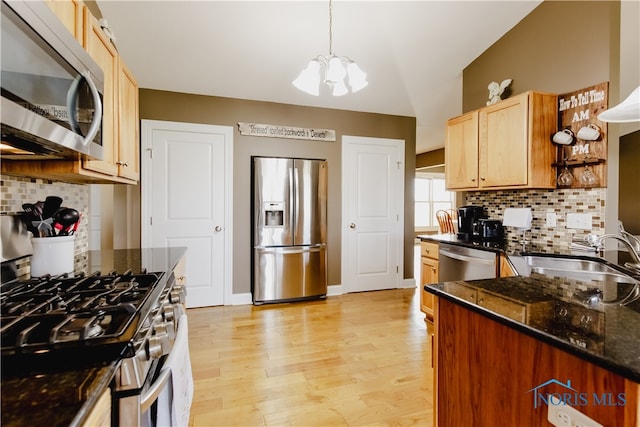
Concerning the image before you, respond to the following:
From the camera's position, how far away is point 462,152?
3178mm

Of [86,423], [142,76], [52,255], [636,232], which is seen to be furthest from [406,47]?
[86,423]

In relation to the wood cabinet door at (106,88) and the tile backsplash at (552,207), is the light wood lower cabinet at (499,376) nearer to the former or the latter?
the wood cabinet door at (106,88)

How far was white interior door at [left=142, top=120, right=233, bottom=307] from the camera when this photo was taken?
133 inches

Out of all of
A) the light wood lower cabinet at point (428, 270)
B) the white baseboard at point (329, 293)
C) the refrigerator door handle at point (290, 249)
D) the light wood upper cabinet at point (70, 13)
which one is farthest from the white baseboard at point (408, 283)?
the light wood upper cabinet at point (70, 13)

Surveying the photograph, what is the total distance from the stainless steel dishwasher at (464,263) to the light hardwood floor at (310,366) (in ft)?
1.99

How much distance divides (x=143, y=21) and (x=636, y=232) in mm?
5041

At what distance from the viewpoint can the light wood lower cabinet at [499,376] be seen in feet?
2.32

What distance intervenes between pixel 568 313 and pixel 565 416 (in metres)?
0.26

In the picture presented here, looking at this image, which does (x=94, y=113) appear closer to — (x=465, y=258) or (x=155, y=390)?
(x=155, y=390)

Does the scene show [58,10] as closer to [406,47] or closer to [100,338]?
[100,338]

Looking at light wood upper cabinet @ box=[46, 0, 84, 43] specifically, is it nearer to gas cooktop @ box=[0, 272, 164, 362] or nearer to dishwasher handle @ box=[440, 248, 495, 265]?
gas cooktop @ box=[0, 272, 164, 362]

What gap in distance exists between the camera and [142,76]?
3.19 metres

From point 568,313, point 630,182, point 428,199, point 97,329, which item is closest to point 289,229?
point 97,329

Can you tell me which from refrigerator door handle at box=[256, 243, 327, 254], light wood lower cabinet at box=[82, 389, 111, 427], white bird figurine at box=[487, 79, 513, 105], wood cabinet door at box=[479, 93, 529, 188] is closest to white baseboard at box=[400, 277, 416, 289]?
refrigerator door handle at box=[256, 243, 327, 254]
